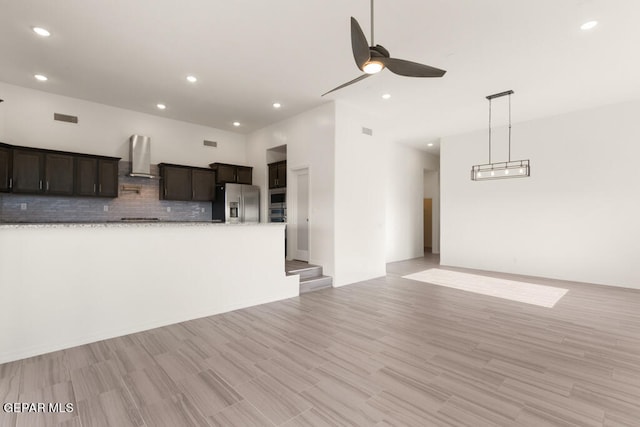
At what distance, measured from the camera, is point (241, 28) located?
346cm

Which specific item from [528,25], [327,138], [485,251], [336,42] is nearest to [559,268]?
[485,251]

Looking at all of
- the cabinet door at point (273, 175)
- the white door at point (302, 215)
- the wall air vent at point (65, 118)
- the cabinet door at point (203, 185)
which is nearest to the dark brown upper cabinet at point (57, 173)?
the wall air vent at point (65, 118)

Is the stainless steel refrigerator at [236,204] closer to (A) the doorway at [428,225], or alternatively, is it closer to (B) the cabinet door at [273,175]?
(B) the cabinet door at [273,175]

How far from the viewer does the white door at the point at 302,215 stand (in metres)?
6.36

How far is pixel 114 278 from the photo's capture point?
3453 mm

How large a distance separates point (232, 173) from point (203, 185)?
0.80 meters

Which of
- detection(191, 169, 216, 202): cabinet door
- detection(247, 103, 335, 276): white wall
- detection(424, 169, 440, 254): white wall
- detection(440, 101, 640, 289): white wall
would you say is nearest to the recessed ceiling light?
detection(191, 169, 216, 202): cabinet door

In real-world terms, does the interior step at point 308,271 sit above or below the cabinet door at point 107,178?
below

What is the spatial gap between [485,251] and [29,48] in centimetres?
955

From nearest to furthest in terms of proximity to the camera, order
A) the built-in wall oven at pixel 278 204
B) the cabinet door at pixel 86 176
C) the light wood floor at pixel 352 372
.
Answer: the light wood floor at pixel 352 372, the cabinet door at pixel 86 176, the built-in wall oven at pixel 278 204

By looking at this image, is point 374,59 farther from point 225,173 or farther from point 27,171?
point 27,171

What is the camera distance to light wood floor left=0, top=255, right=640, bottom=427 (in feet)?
6.72

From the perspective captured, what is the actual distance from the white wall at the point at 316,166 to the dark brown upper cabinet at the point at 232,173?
1.34 metres

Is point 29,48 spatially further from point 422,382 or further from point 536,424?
point 536,424
